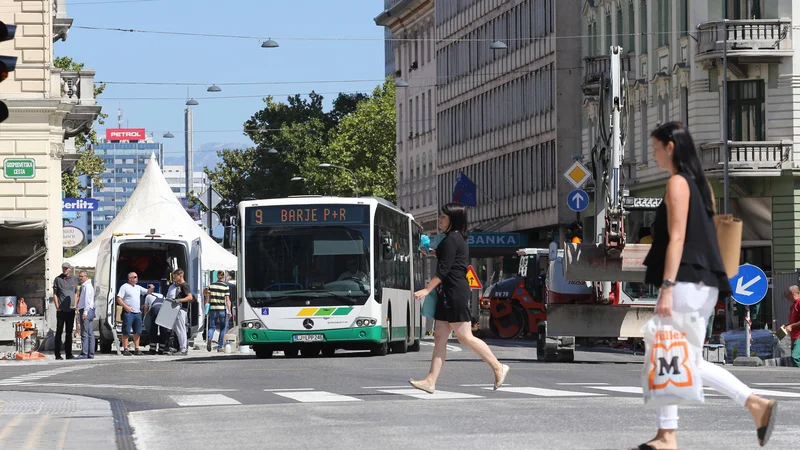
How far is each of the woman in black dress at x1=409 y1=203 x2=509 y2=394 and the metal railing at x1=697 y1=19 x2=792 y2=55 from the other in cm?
3188

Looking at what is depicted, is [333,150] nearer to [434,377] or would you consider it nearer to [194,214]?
[194,214]

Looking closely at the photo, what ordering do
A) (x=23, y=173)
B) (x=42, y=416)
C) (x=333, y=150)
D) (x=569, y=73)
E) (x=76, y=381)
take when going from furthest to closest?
(x=333, y=150) < (x=569, y=73) < (x=23, y=173) < (x=76, y=381) < (x=42, y=416)

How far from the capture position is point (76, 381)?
23797mm

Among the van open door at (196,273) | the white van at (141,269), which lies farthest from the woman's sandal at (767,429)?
the van open door at (196,273)

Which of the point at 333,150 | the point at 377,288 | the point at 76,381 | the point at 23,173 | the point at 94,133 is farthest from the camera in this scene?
the point at 333,150

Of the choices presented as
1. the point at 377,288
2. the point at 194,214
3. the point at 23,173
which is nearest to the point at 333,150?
the point at 194,214

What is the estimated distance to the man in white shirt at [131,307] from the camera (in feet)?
126

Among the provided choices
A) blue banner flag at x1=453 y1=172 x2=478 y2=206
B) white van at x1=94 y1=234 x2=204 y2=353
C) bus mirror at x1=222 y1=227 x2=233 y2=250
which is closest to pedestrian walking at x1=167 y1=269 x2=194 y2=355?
white van at x1=94 y1=234 x2=204 y2=353

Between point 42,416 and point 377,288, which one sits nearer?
point 42,416

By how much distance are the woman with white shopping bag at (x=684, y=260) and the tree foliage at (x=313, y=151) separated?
105025mm

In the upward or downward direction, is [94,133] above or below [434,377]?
above

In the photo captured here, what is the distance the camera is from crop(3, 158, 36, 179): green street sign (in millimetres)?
42844

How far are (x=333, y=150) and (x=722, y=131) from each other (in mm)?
69140

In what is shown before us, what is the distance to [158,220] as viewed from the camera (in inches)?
2028
